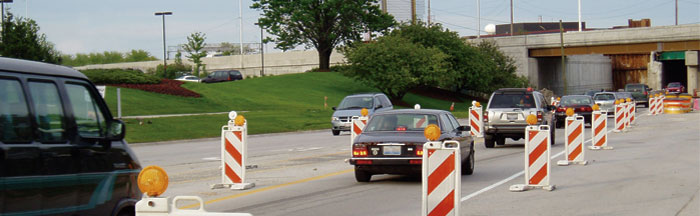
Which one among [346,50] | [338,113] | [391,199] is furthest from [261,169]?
[346,50]

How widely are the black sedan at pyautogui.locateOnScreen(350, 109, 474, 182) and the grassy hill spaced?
52.4ft

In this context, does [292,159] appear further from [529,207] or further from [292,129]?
[292,129]

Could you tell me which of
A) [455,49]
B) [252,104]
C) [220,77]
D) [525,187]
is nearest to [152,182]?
[525,187]

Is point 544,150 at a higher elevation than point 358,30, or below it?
below

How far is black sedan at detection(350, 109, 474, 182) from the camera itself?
45.7 ft

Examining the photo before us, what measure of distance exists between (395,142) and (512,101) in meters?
11.8

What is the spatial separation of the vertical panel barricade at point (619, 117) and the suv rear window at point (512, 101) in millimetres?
9357

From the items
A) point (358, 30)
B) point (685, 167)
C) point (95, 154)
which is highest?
point (358, 30)

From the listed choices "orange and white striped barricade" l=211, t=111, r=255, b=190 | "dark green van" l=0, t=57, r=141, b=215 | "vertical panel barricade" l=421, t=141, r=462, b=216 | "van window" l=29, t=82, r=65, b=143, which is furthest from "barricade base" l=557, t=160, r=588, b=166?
"van window" l=29, t=82, r=65, b=143

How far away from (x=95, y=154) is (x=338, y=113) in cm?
2687

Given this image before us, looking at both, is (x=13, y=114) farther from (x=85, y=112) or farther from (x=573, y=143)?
(x=573, y=143)

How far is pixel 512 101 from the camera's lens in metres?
25.0

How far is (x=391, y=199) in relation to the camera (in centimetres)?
1246

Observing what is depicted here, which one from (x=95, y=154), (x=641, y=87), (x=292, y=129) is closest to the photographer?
(x=95, y=154)
